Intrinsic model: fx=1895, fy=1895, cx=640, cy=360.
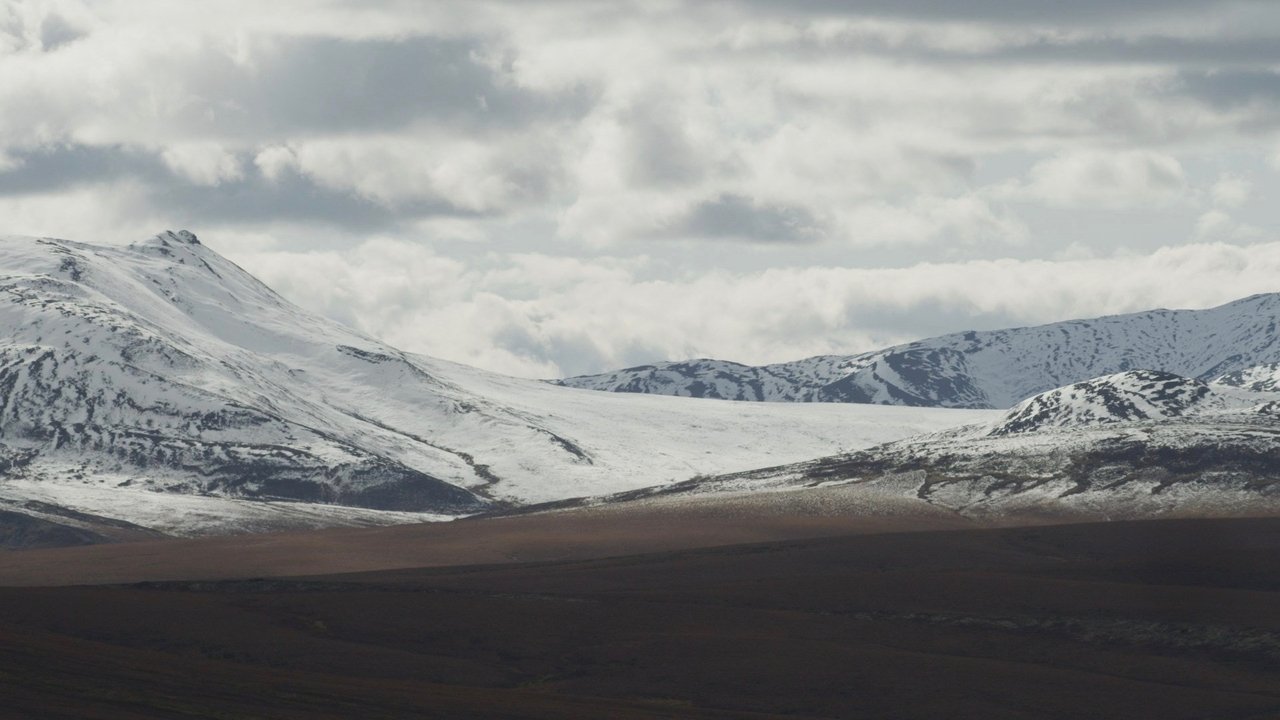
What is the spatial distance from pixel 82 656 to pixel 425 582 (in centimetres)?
7019

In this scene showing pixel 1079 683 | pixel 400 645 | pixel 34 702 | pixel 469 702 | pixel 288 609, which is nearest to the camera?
pixel 34 702

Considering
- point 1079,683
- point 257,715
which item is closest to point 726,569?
point 1079,683

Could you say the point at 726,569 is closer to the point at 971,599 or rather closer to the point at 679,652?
the point at 971,599

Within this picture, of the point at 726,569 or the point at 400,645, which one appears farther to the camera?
the point at 726,569

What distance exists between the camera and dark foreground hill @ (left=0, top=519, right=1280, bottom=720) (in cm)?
9400

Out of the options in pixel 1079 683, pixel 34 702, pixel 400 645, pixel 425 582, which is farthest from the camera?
pixel 425 582

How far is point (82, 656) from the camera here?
9725 cm

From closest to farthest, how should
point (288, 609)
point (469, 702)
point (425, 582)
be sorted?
point (469, 702), point (288, 609), point (425, 582)

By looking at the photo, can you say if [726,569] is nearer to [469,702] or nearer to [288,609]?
[288,609]

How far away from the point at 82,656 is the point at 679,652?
3773 centimetres

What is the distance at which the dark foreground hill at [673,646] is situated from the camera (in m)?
94.0

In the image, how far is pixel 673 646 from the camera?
120000 mm

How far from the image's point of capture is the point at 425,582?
167m

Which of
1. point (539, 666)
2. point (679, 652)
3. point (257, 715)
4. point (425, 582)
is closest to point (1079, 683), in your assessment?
point (679, 652)
